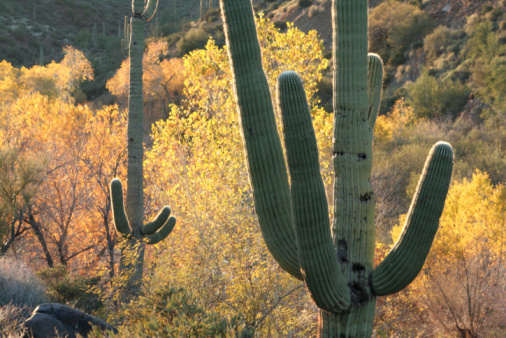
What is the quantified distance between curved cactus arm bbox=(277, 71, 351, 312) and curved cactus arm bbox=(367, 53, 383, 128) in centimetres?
99

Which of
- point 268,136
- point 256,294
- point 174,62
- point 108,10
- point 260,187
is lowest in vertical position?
point 256,294

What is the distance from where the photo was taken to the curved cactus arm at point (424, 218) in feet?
11.7

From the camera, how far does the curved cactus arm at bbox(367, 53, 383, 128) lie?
13.8 ft

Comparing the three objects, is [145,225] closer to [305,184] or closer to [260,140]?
[260,140]

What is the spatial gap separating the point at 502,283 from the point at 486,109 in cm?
1996

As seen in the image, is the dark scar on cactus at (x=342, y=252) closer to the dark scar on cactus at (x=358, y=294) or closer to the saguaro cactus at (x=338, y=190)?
the saguaro cactus at (x=338, y=190)

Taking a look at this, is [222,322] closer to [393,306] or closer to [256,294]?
[256,294]

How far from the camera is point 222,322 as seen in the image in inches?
184

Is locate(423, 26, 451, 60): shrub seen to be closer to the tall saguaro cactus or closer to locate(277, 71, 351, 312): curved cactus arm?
the tall saguaro cactus

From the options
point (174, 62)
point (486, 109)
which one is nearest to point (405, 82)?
point (486, 109)

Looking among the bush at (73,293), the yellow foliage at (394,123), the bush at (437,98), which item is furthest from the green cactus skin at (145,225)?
the bush at (437,98)

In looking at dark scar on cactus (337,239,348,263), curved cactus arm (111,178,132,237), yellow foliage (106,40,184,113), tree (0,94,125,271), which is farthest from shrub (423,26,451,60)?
dark scar on cactus (337,239,348,263)

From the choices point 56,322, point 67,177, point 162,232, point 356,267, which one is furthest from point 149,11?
point 67,177

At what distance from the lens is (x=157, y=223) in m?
8.71
